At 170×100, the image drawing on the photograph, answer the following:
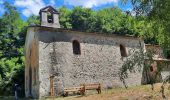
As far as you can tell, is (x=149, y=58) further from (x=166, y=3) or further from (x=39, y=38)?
(x=39, y=38)

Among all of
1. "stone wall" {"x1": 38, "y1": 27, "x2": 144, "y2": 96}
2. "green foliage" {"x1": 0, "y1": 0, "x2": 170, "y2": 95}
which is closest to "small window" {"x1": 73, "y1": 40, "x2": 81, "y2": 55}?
"stone wall" {"x1": 38, "y1": 27, "x2": 144, "y2": 96}

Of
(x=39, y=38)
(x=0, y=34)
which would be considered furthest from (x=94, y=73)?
(x=0, y=34)

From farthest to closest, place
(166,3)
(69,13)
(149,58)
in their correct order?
(69,13) → (149,58) → (166,3)

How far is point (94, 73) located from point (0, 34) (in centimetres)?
Result: 2321

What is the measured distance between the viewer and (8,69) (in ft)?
104

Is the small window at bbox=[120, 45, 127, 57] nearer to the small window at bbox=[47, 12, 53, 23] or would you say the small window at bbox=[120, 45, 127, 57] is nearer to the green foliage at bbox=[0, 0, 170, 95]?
the green foliage at bbox=[0, 0, 170, 95]

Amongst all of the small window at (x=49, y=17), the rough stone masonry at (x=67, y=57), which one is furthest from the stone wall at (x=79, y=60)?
the small window at (x=49, y=17)

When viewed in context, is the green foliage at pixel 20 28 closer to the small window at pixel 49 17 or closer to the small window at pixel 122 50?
the small window at pixel 122 50

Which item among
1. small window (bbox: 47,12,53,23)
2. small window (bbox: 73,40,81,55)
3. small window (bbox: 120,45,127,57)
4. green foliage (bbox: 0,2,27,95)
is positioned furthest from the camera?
green foliage (bbox: 0,2,27,95)

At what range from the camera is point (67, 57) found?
68.7 ft

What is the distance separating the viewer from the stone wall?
2006 centimetres

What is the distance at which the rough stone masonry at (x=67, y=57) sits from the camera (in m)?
20.0

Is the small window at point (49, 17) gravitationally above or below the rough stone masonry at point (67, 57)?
above

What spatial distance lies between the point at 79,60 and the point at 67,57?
3.67 feet
